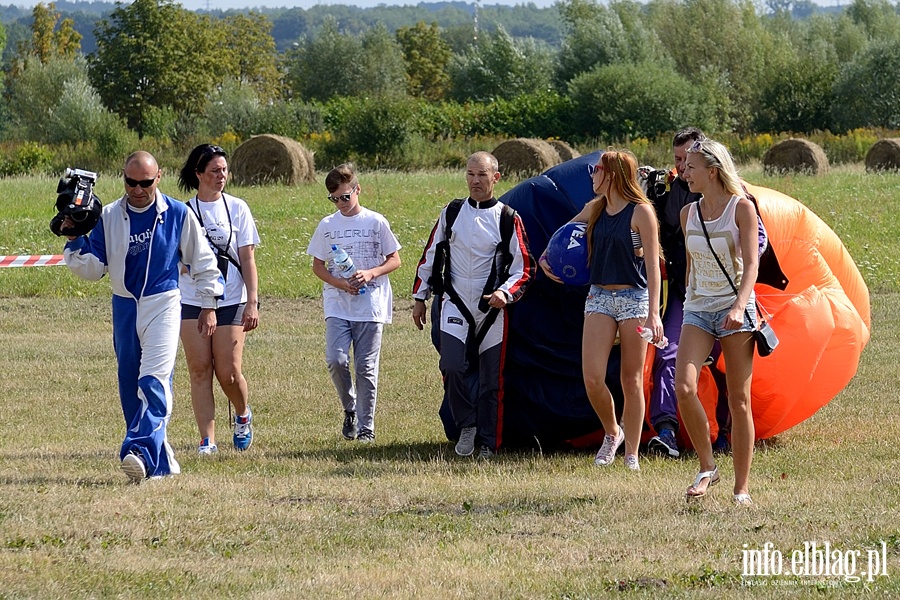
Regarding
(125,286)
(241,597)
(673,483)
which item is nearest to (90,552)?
(241,597)

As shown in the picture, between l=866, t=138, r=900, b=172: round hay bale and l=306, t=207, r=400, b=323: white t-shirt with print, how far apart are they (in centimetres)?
2508

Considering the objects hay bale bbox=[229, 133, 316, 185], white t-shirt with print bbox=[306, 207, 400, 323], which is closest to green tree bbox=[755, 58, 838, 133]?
hay bale bbox=[229, 133, 316, 185]

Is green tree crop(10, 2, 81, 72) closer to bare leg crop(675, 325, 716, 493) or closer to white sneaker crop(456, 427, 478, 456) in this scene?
white sneaker crop(456, 427, 478, 456)

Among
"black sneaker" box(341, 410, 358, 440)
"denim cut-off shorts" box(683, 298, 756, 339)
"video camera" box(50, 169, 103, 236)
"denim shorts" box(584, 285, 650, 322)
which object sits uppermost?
"video camera" box(50, 169, 103, 236)

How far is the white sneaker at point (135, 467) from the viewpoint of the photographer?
697 cm

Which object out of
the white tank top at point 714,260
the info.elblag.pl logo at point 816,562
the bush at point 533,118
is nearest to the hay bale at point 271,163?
the bush at point 533,118

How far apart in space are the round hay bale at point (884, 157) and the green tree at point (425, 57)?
7208cm

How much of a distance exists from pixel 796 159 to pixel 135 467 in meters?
26.9

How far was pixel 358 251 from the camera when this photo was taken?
8727mm

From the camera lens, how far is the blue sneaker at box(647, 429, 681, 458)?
7.86 metres

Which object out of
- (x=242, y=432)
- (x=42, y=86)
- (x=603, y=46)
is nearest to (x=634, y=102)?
(x=603, y=46)

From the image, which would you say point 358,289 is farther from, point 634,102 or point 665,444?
point 634,102

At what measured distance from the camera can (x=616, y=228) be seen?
7.31 meters

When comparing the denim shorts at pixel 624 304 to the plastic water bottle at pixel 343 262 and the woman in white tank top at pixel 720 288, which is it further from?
the plastic water bottle at pixel 343 262
